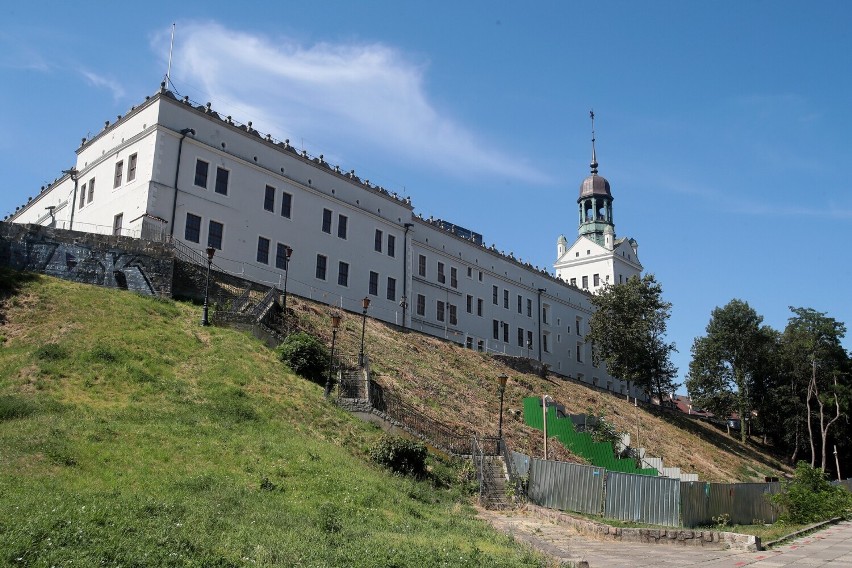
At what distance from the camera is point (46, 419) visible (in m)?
18.6

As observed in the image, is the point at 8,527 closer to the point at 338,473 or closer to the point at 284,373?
the point at 338,473

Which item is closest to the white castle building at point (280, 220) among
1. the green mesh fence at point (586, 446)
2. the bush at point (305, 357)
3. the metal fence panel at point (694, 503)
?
the bush at point (305, 357)

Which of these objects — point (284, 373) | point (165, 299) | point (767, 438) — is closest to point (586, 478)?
point (284, 373)

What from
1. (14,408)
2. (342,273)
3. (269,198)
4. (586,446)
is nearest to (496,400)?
(586,446)

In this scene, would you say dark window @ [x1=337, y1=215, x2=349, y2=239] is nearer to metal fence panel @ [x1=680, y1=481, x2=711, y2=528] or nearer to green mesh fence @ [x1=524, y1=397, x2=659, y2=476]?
green mesh fence @ [x1=524, y1=397, x2=659, y2=476]

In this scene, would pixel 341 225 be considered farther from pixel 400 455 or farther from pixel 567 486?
pixel 567 486

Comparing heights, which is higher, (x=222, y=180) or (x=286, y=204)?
A: (x=222, y=180)

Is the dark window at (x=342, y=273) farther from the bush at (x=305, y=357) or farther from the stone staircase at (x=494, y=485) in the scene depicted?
the stone staircase at (x=494, y=485)

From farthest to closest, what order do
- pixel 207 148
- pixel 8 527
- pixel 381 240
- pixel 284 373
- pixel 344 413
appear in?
pixel 381 240
pixel 207 148
pixel 284 373
pixel 344 413
pixel 8 527

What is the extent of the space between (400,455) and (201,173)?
22912 mm

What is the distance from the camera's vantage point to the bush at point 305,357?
28188mm

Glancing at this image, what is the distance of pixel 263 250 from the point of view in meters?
40.9

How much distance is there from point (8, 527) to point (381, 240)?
39.3m

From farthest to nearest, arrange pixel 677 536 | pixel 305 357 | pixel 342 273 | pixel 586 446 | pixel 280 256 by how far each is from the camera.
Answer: pixel 342 273 < pixel 280 256 < pixel 586 446 < pixel 305 357 < pixel 677 536
